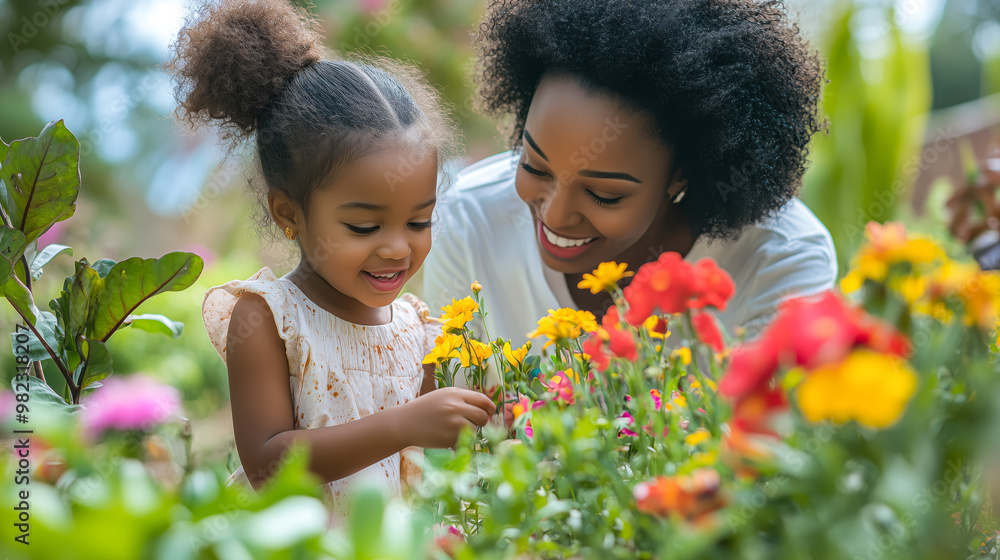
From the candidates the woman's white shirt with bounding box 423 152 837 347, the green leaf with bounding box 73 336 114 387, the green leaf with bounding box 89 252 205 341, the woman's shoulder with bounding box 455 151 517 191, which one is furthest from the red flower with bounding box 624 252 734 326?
the woman's shoulder with bounding box 455 151 517 191

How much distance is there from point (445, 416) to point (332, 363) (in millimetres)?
334

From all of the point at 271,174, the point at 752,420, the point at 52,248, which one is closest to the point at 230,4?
the point at 271,174

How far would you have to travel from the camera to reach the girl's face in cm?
101

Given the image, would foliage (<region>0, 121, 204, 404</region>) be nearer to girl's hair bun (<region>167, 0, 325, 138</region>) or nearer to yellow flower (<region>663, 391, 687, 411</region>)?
girl's hair bun (<region>167, 0, 325, 138</region>)

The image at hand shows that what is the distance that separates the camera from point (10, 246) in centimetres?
78

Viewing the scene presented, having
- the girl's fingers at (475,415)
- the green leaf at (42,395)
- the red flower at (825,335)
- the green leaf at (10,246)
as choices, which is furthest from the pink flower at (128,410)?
the red flower at (825,335)

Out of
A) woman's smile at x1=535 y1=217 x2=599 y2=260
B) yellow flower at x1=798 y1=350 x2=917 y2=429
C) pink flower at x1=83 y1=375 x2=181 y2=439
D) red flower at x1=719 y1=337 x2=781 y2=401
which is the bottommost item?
woman's smile at x1=535 y1=217 x2=599 y2=260

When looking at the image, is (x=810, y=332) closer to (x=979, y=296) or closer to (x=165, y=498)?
(x=979, y=296)

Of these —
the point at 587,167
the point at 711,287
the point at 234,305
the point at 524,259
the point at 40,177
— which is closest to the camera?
the point at 711,287

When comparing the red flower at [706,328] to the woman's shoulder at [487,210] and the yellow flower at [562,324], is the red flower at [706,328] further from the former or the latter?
the woman's shoulder at [487,210]

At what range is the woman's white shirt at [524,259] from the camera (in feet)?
5.16

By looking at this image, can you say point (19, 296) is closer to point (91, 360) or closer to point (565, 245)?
point (91, 360)

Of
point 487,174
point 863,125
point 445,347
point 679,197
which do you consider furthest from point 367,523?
point 863,125

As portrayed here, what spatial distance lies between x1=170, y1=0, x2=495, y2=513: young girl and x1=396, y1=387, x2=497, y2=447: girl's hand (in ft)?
0.38
